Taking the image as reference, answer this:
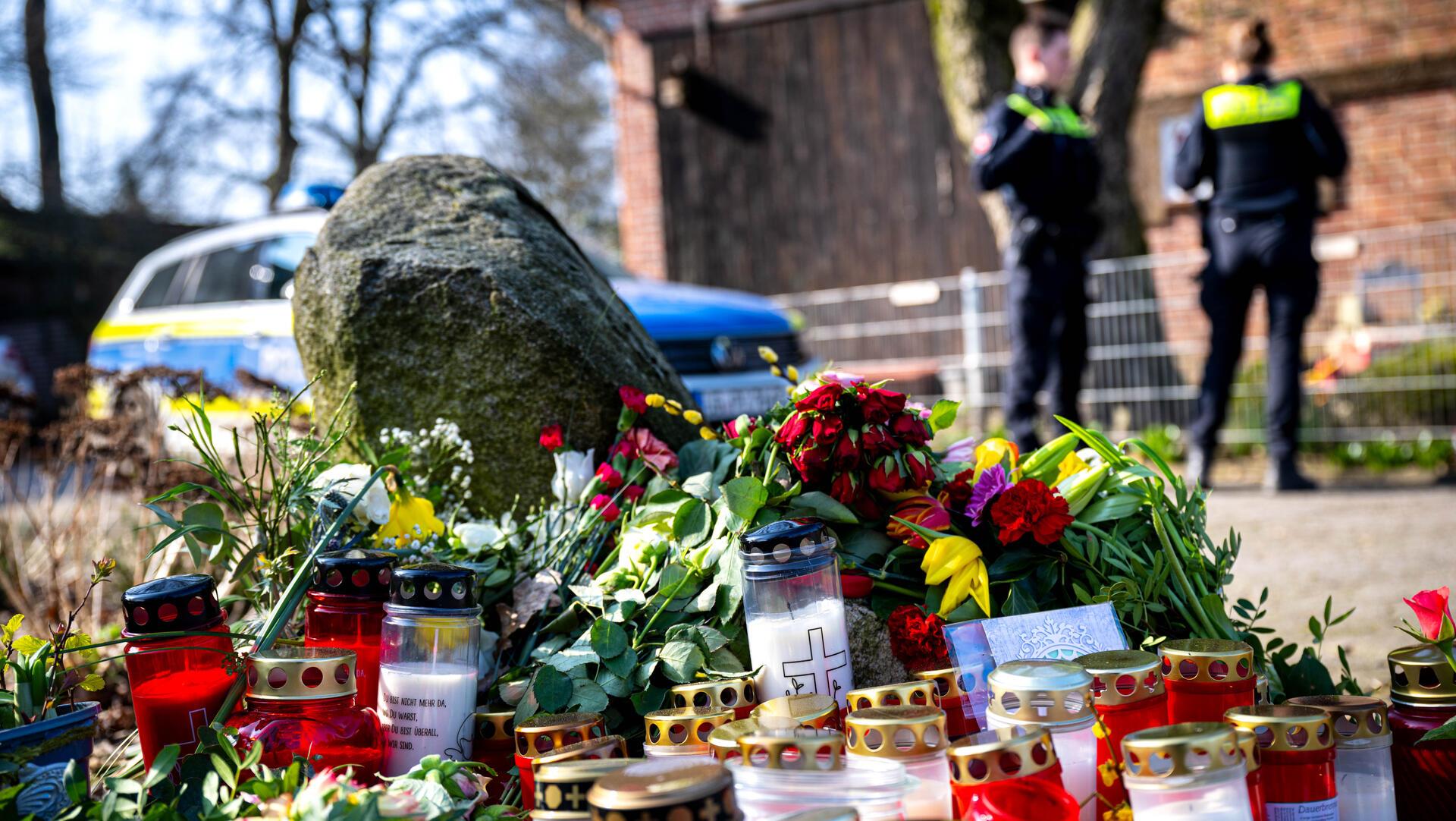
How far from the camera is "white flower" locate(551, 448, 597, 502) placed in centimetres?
222

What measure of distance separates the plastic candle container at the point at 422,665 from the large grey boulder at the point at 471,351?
0.77 metres

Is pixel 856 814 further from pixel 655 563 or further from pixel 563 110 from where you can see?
pixel 563 110

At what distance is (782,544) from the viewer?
1559mm

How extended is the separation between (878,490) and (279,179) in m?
18.3

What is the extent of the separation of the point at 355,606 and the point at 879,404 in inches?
34.7

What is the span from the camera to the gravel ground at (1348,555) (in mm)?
3249

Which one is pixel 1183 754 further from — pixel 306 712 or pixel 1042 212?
pixel 1042 212

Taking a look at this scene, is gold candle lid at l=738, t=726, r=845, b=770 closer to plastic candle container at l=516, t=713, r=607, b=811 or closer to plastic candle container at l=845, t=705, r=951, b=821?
plastic candle container at l=845, t=705, r=951, b=821

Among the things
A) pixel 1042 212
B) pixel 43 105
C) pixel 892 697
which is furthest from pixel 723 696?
pixel 43 105

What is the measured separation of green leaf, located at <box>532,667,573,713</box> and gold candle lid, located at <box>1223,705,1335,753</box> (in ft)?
2.96

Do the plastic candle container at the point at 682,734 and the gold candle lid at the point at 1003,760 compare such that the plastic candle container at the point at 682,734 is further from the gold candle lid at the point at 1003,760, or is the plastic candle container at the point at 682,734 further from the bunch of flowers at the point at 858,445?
the bunch of flowers at the point at 858,445

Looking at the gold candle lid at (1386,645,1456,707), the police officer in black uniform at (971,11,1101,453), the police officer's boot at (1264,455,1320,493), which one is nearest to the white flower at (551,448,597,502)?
the gold candle lid at (1386,645,1456,707)

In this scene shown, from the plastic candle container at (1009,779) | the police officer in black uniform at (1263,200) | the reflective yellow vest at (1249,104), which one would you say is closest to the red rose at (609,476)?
the plastic candle container at (1009,779)

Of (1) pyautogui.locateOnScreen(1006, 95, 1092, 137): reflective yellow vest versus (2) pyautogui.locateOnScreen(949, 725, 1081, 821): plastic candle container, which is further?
(1) pyautogui.locateOnScreen(1006, 95, 1092, 137): reflective yellow vest
